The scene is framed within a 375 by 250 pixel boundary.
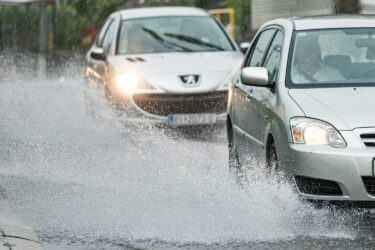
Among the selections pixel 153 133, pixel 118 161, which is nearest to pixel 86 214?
pixel 118 161

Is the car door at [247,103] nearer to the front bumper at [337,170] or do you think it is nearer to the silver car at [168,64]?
the front bumper at [337,170]

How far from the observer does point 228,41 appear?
14773 mm

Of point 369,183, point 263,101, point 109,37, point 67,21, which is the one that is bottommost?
point 67,21

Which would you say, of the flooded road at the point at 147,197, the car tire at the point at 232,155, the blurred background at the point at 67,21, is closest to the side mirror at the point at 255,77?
the flooded road at the point at 147,197

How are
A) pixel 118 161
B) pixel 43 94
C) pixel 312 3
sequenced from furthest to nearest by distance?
pixel 312 3 → pixel 43 94 → pixel 118 161

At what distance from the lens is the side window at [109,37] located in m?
14.9

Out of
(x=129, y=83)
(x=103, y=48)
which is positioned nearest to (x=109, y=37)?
(x=103, y=48)

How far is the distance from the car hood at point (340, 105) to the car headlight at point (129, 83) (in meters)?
5.48

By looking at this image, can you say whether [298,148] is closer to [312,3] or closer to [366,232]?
[366,232]

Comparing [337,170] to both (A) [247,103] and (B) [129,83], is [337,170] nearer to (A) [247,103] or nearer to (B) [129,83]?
(A) [247,103]

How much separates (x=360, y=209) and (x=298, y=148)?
75 cm

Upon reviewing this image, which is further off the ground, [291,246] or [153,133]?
[291,246]

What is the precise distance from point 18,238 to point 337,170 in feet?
6.99

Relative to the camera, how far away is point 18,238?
6844 mm
